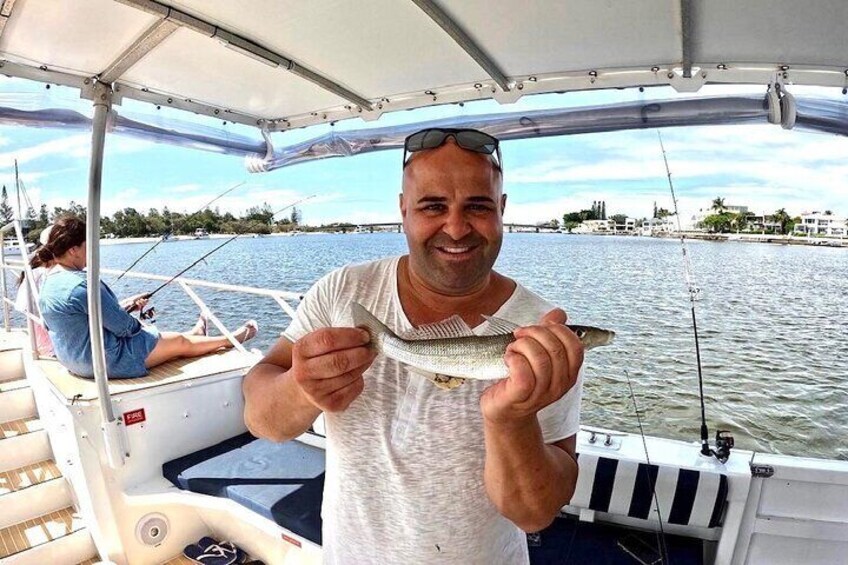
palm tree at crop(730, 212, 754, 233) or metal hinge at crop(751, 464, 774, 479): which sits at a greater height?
palm tree at crop(730, 212, 754, 233)

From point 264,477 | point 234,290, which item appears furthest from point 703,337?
point 264,477

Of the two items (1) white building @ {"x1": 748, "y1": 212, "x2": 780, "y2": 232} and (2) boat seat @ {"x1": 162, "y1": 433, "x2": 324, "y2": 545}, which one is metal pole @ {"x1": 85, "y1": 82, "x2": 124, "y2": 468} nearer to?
(2) boat seat @ {"x1": 162, "y1": 433, "x2": 324, "y2": 545}

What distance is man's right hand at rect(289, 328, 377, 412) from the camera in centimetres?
112

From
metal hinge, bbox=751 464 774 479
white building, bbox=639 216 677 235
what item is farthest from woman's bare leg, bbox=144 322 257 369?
metal hinge, bbox=751 464 774 479

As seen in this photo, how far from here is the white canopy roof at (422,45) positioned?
5.86 ft

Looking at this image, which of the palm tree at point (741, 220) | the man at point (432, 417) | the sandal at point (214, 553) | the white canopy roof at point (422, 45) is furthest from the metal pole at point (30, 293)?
the palm tree at point (741, 220)

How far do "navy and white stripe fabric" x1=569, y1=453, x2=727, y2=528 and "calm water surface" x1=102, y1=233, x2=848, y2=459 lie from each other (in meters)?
1.46

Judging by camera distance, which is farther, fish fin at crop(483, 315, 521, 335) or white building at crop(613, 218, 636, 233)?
white building at crop(613, 218, 636, 233)

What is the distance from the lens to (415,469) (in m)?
1.31

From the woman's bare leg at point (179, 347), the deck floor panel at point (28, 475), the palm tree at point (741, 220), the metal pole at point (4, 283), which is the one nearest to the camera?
the deck floor panel at point (28, 475)

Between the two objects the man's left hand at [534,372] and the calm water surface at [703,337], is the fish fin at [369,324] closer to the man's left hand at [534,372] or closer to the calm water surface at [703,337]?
the man's left hand at [534,372]

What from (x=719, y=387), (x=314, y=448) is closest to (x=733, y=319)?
(x=719, y=387)

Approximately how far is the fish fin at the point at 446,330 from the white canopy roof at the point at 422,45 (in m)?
1.26

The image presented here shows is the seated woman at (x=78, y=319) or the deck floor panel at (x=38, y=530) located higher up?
the seated woman at (x=78, y=319)
